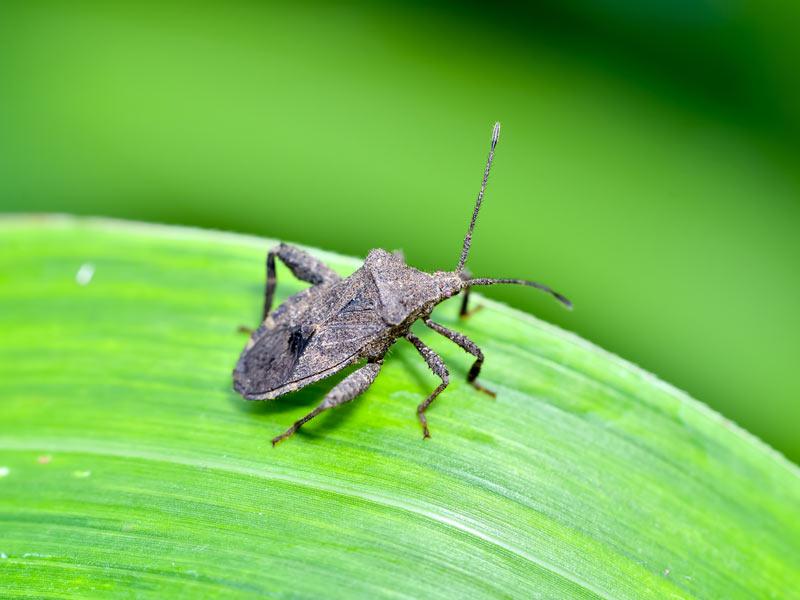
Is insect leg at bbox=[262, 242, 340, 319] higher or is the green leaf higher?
insect leg at bbox=[262, 242, 340, 319]

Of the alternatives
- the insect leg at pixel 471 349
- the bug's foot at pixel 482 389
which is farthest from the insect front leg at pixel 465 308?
the bug's foot at pixel 482 389

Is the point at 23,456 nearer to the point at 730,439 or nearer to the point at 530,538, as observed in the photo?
the point at 530,538

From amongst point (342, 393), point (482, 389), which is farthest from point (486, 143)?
point (342, 393)

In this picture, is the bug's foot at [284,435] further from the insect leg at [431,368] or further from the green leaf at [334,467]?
the insect leg at [431,368]

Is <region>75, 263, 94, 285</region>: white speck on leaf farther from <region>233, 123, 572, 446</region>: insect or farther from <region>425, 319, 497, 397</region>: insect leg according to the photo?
<region>425, 319, 497, 397</region>: insect leg

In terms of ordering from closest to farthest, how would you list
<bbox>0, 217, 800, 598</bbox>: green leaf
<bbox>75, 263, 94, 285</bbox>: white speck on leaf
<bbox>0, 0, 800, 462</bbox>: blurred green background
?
1. <bbox>0, 217, 800, 598</bbox>: green leaf
2. <bbox>75, 263, 94, 285</bbox>: white speck on leaf
3. <bbox>0, 0, 800, 462</bbox>: blurred green background

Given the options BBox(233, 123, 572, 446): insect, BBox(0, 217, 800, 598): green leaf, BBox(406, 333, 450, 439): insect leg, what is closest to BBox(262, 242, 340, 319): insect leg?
BBox(233, 123, 572, 446): insect
